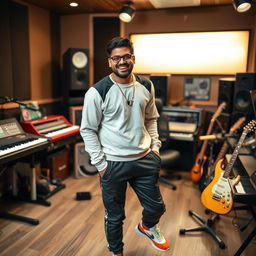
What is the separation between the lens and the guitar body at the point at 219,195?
2029 millimetres

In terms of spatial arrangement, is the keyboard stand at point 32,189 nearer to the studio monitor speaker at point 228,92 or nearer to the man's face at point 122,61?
the man's face at point 122,61

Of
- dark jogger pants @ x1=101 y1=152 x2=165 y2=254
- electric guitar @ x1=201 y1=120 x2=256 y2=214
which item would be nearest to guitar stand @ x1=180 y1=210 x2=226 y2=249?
electric guitar @ x1=201 y1=120 x2=256 y2=214

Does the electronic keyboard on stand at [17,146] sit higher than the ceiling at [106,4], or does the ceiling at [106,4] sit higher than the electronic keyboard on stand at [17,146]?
the ceiling at [106,4]

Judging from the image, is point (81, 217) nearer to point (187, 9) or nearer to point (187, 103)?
point (187, 103)

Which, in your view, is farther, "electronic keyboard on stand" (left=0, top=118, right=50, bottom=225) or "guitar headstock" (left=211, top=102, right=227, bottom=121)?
"guitar headstock" (left=211, top=102, right=227, bottom=121)

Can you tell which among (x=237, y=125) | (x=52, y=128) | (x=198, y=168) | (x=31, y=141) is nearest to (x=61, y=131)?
(x=52, y=128)

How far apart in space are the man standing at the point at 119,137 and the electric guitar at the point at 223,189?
481 millimetres

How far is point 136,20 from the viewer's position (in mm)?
3873

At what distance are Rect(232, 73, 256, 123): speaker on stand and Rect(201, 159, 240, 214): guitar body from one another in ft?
3.83

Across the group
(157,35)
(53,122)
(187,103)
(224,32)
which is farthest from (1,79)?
(224,32)

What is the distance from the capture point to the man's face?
1.68 m

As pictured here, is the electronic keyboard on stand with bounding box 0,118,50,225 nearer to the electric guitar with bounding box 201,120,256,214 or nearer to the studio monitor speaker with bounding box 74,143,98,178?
the studio monitor speaker with bounding box 74,143,98,178

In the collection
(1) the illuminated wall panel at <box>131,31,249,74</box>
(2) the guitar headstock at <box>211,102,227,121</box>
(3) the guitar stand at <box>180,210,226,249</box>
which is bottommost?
(3) the guitar stand at <box>180,210,226,249</box>

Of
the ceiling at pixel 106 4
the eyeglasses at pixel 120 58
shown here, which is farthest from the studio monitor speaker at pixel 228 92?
the eyeglasses at pixel 120 58
